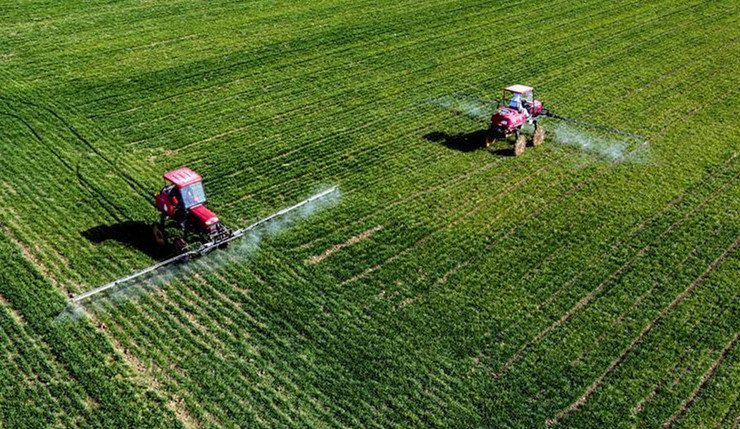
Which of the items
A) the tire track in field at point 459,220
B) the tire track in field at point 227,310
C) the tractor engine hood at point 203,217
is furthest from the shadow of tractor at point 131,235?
the tire track in field at point 459,220

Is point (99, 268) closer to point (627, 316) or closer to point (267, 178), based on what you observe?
point (267, 178)

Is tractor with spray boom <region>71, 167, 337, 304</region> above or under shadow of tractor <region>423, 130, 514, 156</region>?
above

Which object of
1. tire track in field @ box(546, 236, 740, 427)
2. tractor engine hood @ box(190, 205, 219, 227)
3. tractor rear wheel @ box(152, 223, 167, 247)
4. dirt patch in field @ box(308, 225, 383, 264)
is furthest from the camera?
tractor rear wheel @ box(152, 223, 167, 247)

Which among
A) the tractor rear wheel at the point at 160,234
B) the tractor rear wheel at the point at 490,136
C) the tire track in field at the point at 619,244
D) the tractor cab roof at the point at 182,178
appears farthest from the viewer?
the tractor rear wheel at the point at 490,136

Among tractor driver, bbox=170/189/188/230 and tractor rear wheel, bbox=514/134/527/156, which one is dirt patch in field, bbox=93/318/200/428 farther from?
tractor rear wheel, bbox=514/134/527/156

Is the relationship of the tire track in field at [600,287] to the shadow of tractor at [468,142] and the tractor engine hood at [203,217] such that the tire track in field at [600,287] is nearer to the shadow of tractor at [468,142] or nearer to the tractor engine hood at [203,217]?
the shadow of tractor at [468,142]

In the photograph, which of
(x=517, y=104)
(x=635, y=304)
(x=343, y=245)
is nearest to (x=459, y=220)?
(x=343, y=245)

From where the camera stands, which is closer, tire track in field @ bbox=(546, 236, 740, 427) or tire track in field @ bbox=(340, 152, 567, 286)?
tire track in field @ bbox=(546, 236, 740, 427)

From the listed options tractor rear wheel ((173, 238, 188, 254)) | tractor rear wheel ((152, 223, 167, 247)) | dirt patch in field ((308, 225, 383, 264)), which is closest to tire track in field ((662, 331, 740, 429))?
dirt patch in field ((308, 225, 383, 264))
